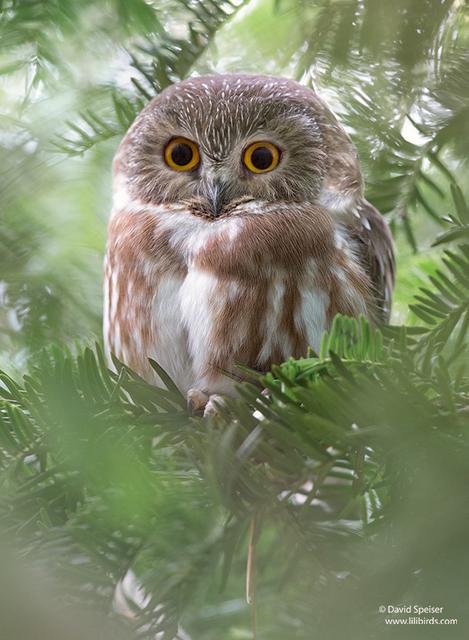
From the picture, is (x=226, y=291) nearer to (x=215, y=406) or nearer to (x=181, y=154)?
(x=181, y=154)

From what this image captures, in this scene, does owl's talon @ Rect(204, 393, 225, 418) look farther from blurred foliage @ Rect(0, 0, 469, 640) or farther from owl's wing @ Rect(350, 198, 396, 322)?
owl's wing @ Rect(350, 198, 396, 322)

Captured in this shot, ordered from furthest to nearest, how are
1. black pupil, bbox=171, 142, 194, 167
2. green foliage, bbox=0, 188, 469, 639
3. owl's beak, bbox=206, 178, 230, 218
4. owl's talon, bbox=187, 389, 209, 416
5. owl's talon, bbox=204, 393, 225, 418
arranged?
1. black pupil, bbox=171, 142, 194, 167
2. owl's beak, bbox=206, 178, 230, 218
3. owl's talon, bbox=187, 389, 209, 416
4. owl's talon, bbox=204, 393, 225, 418
5. green foliage, bbox=0, 188, 469, 639

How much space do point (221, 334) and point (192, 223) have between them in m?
0.39

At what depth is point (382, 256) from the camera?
2.43m

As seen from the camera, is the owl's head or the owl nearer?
the owl

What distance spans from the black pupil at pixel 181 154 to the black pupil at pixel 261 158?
0.66 ft

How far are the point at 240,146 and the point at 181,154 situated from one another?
0.65 ft

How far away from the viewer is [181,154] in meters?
2.41

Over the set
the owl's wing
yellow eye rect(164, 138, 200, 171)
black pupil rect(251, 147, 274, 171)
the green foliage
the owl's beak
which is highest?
yellow eye rect(164, 138, 200, 171)

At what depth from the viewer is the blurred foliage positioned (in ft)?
3.12

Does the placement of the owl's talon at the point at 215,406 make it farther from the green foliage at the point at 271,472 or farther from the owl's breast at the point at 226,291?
the owl's breast at the point at 226,291

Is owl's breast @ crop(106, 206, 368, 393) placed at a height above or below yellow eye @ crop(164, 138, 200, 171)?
below

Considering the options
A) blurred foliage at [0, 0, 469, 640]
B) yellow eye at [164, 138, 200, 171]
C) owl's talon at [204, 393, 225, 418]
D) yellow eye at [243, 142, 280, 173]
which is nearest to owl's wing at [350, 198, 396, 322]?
blurred foliage at [0, 0, 469, 640]

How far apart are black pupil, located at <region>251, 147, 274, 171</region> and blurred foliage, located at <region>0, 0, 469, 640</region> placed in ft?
0.84
